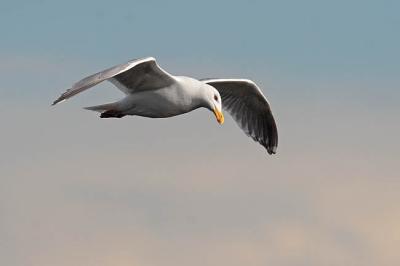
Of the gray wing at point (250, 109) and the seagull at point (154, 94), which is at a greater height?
the seagull at point (154, 94)

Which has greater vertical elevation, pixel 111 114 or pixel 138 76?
pixel 138 76

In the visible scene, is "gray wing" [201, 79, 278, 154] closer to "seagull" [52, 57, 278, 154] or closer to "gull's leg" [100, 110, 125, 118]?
"seagull" [52, 57, 278, 154]

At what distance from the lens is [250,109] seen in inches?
1017

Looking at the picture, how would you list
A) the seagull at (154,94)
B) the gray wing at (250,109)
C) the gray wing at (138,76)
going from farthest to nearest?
the gray wing at (250,109), the seagull at (154,94), the gray wing at (138,76)

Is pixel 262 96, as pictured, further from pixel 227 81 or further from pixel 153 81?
pixel 153 81

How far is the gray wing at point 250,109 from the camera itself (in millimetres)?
25188

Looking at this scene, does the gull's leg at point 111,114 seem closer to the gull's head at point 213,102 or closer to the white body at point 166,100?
the white body at point 166,100

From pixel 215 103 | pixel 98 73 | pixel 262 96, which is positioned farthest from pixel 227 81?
pixel 98 73

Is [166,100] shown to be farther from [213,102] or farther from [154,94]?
[213,102]

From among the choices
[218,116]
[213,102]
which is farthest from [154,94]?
[218,116]

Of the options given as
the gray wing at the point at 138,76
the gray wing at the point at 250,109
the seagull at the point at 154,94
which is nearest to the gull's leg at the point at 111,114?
the seagull at the point at 154,94

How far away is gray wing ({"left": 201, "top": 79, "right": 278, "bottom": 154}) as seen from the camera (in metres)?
25.2

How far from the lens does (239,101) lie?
2573 centimetres

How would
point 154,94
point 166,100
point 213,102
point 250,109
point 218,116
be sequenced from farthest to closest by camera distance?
point 250,109, point 218,116, point 213,102, point 154,94, point 166,100
